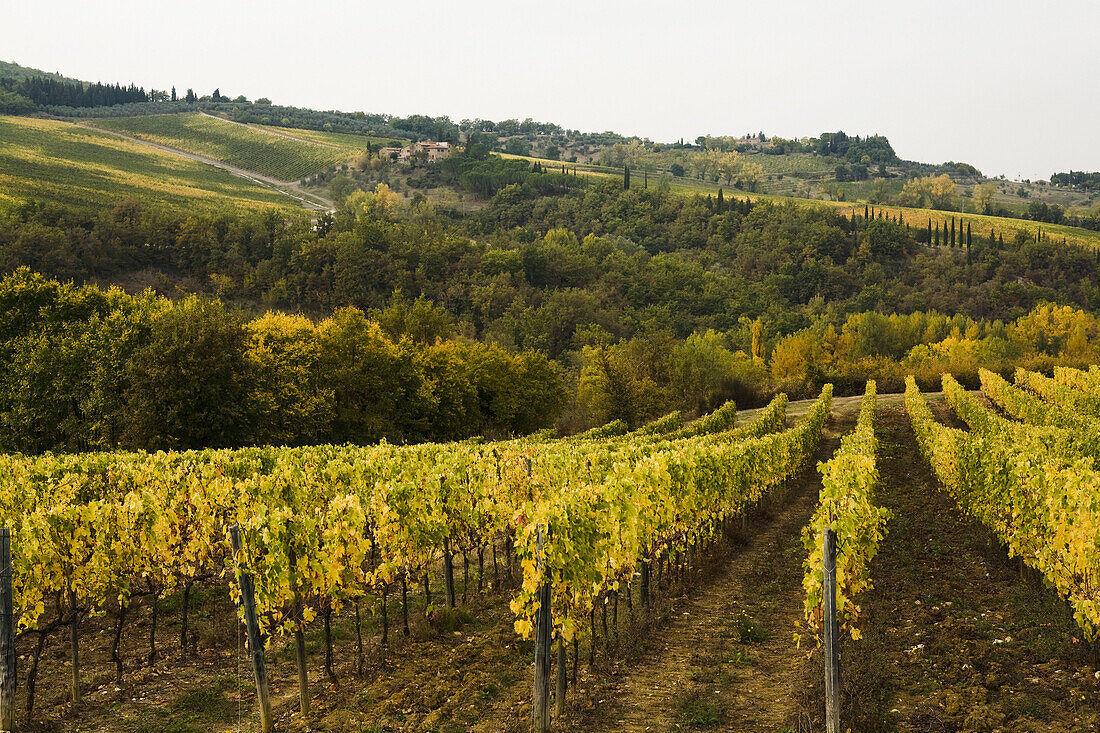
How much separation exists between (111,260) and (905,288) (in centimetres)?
12013

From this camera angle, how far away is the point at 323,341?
47844 mm

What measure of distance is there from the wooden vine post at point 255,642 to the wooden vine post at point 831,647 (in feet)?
20.3

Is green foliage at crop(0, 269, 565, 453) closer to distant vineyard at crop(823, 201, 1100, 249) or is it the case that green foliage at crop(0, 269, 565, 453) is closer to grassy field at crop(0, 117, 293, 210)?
grassy field at crop(0, 117, 293, 210)

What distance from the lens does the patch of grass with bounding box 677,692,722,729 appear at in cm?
841

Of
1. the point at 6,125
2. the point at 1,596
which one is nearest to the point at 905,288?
the point at 1,596

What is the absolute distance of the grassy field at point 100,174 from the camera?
102125mm

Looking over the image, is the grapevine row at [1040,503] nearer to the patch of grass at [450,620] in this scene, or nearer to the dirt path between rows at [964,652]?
the dirt path between rows at [964,652]

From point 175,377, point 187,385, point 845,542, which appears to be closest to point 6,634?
point 845,542

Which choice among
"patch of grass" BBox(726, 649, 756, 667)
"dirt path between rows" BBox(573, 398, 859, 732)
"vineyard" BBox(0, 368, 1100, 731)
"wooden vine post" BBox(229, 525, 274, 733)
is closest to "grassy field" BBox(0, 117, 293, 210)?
"vineyard" BBox(0, 368, 1100, 731)

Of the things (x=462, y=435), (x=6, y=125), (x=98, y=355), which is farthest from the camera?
(x=6, y=125)

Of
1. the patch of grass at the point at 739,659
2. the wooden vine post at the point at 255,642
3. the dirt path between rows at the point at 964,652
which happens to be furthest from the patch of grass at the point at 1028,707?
the wooden vine post at the point at 255,642

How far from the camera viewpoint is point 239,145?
18112 cm

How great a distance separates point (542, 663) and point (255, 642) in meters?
3.43

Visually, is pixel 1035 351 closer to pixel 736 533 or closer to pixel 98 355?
pixel 736 533
